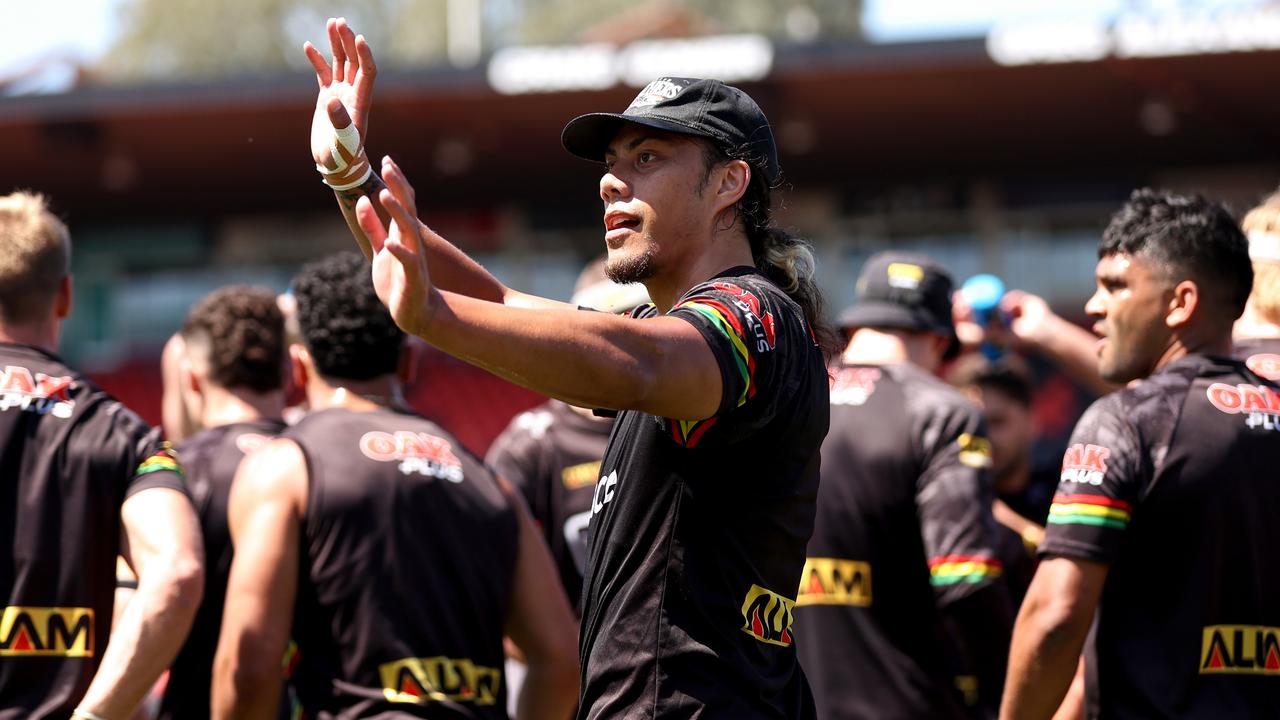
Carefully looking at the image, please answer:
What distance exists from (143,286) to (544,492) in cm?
1414

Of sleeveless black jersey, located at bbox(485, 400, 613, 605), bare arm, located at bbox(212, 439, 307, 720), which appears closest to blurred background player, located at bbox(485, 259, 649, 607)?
sleeveless black jersey, located at bbox(485, 400, 613, 605)

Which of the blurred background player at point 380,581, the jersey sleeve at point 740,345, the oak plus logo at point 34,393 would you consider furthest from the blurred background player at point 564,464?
the jersey sleeve at point 740,345

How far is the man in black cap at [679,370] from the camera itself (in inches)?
106

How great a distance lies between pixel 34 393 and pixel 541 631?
5.08 ft

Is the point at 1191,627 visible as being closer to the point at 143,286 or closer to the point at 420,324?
the point at 420,324

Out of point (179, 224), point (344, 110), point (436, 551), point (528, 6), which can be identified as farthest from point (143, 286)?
point (528, 6)

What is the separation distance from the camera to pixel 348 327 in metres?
4.70

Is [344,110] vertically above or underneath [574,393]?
above

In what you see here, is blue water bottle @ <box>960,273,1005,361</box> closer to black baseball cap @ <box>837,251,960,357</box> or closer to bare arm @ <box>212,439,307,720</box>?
black baseball cap @ <box>837,251,960,357</box>

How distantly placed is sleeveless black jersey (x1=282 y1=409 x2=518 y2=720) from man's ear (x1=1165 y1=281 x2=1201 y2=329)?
197 centimetres

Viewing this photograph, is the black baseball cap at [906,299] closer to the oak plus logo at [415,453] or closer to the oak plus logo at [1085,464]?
the oak plus logo at [1085,464]

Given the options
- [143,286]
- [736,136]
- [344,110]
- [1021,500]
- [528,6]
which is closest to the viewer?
[344,110]

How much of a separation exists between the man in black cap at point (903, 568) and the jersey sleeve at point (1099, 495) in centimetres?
99

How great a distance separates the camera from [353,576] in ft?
14.1
